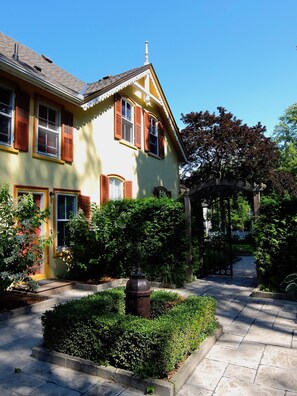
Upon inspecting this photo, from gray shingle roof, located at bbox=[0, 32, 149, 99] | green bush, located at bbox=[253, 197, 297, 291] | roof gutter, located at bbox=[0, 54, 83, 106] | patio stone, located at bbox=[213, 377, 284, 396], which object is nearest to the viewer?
patio stone, located at bbox=[213, 377, 284, 396]

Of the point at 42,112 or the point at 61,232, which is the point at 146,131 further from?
the point at 61,232

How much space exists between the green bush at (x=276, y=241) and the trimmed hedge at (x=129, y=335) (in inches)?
134

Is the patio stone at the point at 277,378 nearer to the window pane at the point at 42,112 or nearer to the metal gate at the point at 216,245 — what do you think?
the metal gate at the point at 216,245

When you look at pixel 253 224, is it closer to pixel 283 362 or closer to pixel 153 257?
pixel 153 257

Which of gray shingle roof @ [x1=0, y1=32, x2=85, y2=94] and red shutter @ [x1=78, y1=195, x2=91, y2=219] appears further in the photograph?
red shutter @ [x1=78, y1=195, x2=91, y2=219]

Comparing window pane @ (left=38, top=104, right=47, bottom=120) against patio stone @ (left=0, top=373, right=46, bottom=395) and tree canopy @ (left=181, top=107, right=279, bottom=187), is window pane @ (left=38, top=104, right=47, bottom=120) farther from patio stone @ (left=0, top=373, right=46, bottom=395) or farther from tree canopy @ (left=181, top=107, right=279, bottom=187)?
tree canopy @ (left=181, top=107, right=279, bottom=187)

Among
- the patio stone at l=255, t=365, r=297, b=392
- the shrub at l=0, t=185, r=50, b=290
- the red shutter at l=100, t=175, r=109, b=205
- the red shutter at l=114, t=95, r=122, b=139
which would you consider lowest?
the patio stone at l=255, t=365, r=297, b=392

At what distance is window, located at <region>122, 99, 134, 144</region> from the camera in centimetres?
1309

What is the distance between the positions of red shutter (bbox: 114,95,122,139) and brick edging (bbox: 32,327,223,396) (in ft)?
31.0

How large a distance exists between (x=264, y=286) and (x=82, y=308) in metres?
4.94

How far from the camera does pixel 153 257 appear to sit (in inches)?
359

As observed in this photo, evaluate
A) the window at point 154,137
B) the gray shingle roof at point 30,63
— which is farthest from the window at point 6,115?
the window at point 154,137

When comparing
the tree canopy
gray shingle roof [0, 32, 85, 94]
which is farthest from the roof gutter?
the tree canopy

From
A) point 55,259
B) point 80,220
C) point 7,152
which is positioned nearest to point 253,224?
point 80,220
